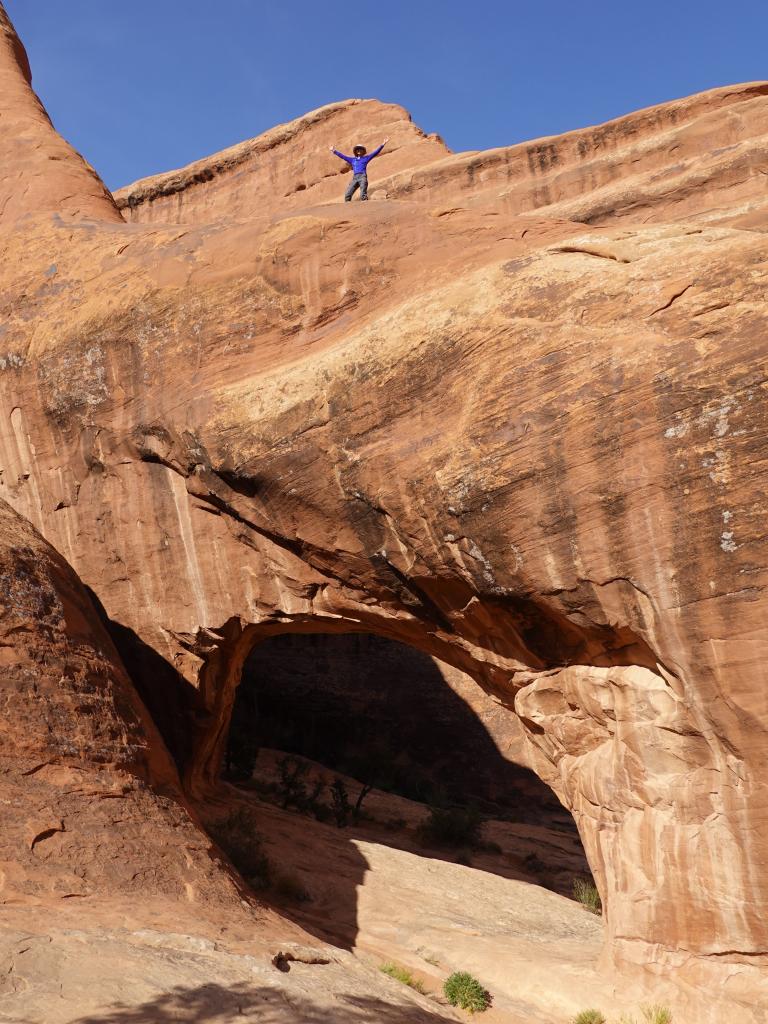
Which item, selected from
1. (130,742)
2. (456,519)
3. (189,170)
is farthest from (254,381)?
(189,170)

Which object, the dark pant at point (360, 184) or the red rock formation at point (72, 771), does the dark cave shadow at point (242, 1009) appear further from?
the dark pant at point (360, 184)

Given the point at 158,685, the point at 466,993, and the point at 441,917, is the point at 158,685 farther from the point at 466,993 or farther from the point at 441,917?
the point at 466,993

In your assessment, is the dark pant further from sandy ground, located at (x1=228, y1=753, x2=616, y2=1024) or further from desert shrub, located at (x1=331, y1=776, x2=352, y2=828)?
desert shrub, located at (x1=331, y1=776, x2=352, y2=828)

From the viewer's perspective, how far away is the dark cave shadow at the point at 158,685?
1379 centimetres

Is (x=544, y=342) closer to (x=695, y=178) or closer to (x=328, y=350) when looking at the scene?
(x=328, y=350)

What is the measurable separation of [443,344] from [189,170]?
89.0 ft

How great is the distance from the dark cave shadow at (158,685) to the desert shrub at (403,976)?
486cm

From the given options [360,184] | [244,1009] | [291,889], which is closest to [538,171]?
[360,184]

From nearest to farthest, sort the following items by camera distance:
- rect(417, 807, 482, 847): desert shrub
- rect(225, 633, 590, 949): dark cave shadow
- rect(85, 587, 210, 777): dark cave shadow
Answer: rect(85, 587, 210, 777): dark cave shadow
rect(417, 807, 482, 847): desert shrub
rect(225, 633, 590, 949): dark cave shadow

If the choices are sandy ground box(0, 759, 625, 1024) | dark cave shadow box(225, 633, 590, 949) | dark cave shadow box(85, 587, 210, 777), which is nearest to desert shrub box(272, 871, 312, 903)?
sandy ground box(0, 759, 625, 1024)

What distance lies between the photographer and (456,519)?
10.5m

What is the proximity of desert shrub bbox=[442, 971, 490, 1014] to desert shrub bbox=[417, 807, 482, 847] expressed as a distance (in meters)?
7.92

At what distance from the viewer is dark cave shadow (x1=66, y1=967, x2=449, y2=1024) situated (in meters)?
6.98

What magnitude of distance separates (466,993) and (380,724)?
1614 centimetres
